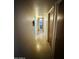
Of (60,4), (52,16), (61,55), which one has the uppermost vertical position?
(60,4)

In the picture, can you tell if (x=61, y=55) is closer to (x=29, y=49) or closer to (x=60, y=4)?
(x=29, y=49)

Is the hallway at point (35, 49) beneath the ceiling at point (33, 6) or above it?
beneath

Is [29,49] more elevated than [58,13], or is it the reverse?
[58,13]

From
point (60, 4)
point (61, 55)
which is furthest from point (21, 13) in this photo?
point (61, 55)

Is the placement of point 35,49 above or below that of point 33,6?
below

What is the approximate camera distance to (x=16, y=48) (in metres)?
1.48

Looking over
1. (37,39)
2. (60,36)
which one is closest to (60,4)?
(60,36)

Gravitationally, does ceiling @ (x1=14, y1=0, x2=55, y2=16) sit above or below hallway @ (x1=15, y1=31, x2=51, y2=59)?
above

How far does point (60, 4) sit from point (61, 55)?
1.83 feet
